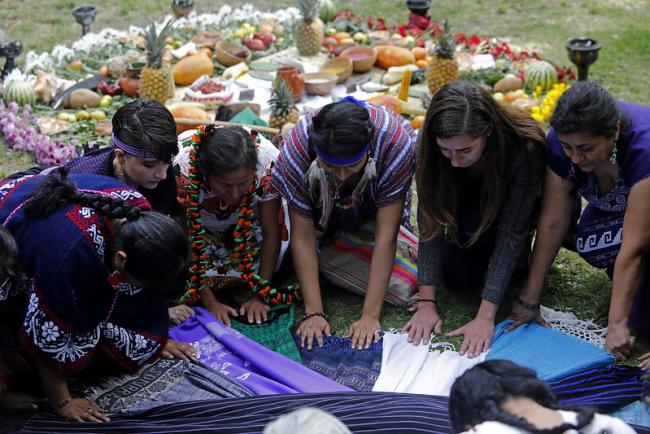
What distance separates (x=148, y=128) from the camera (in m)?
3.47

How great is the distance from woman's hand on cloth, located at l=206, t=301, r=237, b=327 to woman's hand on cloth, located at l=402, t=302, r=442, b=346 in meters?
0.89

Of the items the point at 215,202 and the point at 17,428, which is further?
the point at 215,202

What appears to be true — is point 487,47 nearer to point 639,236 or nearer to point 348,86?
point 348,86

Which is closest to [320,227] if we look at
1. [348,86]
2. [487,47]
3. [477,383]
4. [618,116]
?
[618,116]

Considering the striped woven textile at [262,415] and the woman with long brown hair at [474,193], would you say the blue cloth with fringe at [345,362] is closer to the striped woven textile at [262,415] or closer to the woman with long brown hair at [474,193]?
the woman with long brown hair at [474,193]

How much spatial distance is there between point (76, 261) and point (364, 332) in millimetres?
1471

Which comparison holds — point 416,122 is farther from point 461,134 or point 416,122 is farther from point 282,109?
point 461,134

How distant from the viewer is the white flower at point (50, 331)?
9.60ft

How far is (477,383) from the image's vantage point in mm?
1858

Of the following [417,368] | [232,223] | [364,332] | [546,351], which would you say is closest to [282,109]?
[232,223]

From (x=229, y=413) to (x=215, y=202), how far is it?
4.13ft

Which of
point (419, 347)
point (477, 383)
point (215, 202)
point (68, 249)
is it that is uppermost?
point (477, 383)

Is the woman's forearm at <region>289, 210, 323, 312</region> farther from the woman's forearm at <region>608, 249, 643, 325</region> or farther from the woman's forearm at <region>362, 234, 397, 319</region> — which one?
the woman's forearm at <region>608, 249, 643, 325</region>

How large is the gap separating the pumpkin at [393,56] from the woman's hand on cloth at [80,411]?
480 centimetres
